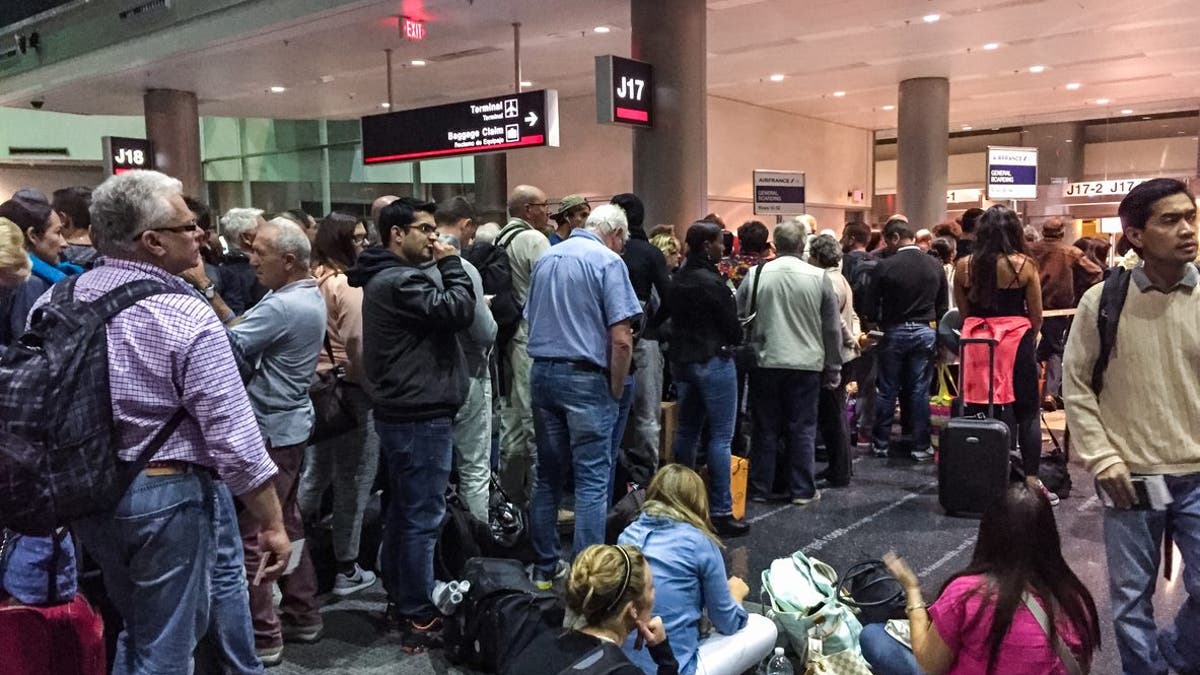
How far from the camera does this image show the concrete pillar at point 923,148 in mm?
13141

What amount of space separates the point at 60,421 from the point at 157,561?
387 mm

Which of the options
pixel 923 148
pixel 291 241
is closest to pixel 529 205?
pixel 291 241

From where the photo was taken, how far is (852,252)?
754 centimetres

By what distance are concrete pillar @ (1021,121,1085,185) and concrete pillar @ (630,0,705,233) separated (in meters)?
12.9

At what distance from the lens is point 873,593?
11.4 ft

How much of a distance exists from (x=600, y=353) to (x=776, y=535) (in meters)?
1.72

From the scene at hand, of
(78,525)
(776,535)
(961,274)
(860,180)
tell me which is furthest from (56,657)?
(860,180)

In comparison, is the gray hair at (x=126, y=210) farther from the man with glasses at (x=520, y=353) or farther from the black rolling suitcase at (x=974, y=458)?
the black rolling suitcase at (x=974, y=458)

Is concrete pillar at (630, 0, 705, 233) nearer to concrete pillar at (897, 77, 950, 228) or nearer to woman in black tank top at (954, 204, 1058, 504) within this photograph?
woman in black tank top at (954, 204, 1058, 504)

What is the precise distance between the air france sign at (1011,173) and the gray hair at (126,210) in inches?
442

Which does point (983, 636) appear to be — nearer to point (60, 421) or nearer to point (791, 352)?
point (60, 421)

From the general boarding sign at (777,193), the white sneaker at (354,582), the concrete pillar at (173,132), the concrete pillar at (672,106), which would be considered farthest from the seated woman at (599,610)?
the concrete pillar at (173,132)

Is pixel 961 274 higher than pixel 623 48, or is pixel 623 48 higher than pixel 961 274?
pixel 623 48

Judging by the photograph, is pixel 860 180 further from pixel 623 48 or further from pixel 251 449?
pixel 251 449
